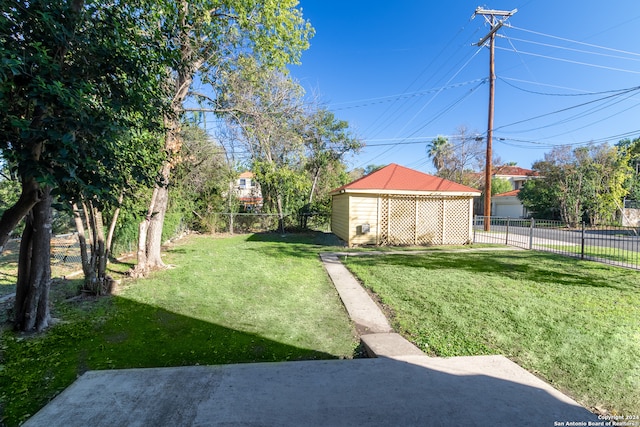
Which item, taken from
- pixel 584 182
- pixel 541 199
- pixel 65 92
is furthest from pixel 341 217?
pixel 541 199

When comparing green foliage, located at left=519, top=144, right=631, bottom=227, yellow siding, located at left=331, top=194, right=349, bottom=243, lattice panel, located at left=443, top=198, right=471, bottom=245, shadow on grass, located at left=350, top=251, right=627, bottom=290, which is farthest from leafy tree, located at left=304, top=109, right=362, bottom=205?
green foliage, located at left=519, top=144, right=631, bottom=227

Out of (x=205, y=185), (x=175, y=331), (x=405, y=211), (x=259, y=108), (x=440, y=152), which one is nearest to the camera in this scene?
(x=175, y=331)

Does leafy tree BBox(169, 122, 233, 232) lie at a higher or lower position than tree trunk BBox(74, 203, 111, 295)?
higher

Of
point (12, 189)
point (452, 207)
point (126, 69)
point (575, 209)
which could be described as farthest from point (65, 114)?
point (575, 209)

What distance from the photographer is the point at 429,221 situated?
40.3ft

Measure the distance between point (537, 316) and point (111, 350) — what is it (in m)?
5.60

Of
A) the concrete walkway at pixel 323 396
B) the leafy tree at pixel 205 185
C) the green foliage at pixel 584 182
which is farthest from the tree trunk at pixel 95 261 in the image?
the green foliage at pixel 584 182

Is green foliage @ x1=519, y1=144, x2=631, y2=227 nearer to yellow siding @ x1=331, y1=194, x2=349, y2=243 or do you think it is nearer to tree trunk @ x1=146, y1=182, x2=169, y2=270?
yellow siding @ x1=331, y1=194, x2=349, y2=243

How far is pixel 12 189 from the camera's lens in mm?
8617

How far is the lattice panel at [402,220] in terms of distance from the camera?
12.0 metres

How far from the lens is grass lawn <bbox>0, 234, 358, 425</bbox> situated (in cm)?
295

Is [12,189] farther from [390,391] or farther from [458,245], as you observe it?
[458,245]

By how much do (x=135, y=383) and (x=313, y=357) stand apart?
5.40 feet

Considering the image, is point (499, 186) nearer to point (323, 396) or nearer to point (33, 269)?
point (323, 396)
